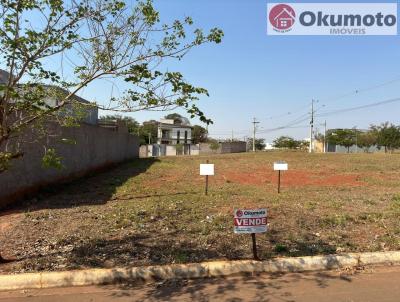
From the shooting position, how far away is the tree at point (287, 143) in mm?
102875

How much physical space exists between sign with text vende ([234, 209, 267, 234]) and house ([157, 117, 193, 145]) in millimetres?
95965

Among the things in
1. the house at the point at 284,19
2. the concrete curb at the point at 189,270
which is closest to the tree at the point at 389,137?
the house at the point at 284,19

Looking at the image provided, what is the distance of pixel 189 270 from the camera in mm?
5312

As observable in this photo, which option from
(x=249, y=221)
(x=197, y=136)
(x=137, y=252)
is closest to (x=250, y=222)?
(x=249, y=221)

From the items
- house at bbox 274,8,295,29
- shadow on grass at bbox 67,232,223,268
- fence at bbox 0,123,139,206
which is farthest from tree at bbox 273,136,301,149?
shadow on grass at bbox 67,232,223,268

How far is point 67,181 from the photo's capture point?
14.9 meters

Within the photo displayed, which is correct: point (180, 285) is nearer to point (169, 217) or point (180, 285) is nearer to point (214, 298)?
point (214, 298)

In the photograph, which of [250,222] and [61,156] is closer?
[250,222]

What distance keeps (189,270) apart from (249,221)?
997mm

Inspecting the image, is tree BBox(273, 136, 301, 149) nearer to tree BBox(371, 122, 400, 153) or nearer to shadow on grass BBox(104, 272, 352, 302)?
tree BBox(371, 122, 400, 153)

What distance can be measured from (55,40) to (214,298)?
11.5ft

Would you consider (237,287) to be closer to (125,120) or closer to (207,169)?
(207,169)

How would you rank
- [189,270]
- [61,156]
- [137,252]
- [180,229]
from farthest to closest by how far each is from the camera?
[61,156]
[180,229]
[137,252]
[189,270]

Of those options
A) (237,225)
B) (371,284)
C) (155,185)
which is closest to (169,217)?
(237,225)
